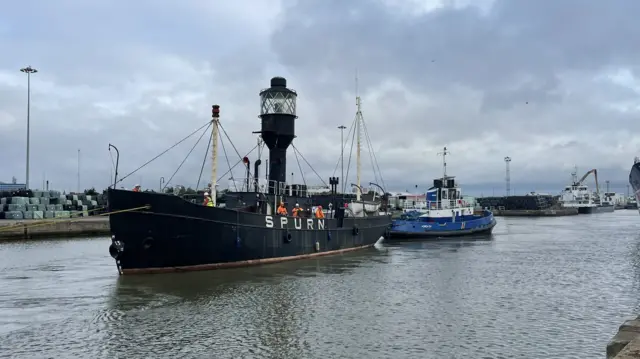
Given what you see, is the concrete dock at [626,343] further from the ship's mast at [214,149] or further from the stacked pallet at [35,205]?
the stacked pallet at [35,205]

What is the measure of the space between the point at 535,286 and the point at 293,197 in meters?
15.1

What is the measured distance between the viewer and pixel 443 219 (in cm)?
4912

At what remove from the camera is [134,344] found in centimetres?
1228

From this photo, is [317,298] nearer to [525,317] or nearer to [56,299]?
[525,317]

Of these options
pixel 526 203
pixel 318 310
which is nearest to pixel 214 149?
pixel 318 310

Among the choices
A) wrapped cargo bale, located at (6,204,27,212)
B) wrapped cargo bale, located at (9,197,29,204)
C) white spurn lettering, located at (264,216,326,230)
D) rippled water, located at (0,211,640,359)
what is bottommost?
rippled water, located at (0,211,640,359)

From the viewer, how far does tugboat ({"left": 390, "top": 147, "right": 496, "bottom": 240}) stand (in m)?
47.1

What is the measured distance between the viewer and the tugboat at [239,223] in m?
21.5

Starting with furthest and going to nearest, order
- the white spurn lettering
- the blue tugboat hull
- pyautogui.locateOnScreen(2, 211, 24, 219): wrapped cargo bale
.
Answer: the blue tugboat hull → pyautogui.locateOnScreen(2, 211, 24, 219): wrapped cargo bale → the white spurn lettering

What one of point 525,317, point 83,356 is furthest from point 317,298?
point 83,356

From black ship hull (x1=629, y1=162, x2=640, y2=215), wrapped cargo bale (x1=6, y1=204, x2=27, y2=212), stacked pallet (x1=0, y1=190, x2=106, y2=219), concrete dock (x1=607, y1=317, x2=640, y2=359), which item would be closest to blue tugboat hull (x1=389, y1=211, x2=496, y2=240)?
black ship hull (x1=629, y1=162, x2=640, y2=215)

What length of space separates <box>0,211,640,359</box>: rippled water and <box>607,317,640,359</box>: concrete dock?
2.44 meters

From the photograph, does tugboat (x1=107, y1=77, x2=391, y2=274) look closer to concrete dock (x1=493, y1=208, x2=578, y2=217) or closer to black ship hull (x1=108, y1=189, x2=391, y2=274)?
black ship hull (x1=108, y1=189, x2=391, y2=274)

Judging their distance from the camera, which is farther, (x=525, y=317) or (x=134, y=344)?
(x=525, y=317)
